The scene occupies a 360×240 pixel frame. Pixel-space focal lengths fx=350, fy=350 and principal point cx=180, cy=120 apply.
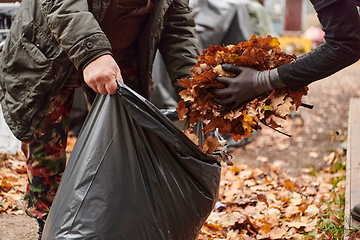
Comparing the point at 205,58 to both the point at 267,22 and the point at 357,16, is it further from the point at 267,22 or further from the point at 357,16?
the point at 267,22

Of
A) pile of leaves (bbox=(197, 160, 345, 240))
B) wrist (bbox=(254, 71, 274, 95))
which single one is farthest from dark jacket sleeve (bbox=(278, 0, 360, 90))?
pile of leaves (bbox=(197, 160, 345, 240))

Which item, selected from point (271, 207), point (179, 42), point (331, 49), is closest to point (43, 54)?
point (179, 42)

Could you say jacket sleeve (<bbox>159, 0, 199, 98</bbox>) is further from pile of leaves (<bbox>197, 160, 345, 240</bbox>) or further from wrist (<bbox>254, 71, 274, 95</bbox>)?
pile of leaves (<bbox>197, 160, 345, 240</bbox>)

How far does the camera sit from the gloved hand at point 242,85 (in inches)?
60.3

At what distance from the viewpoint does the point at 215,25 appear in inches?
204

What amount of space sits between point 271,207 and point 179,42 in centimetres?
142

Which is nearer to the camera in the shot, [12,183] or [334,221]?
[334,221]

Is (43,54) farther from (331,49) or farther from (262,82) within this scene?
(331,49)

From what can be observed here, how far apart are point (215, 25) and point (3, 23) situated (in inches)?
111

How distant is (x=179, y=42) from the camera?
2082mm

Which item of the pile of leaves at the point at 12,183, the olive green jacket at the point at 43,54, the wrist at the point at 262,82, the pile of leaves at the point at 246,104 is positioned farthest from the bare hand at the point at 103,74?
the pile of leaves at the point at 12,183

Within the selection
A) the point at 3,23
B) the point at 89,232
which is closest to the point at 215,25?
the point at 3,23

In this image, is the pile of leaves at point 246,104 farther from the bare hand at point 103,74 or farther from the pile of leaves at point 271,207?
the pile of leaves at point 271,207

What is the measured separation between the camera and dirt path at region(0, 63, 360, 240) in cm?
242
